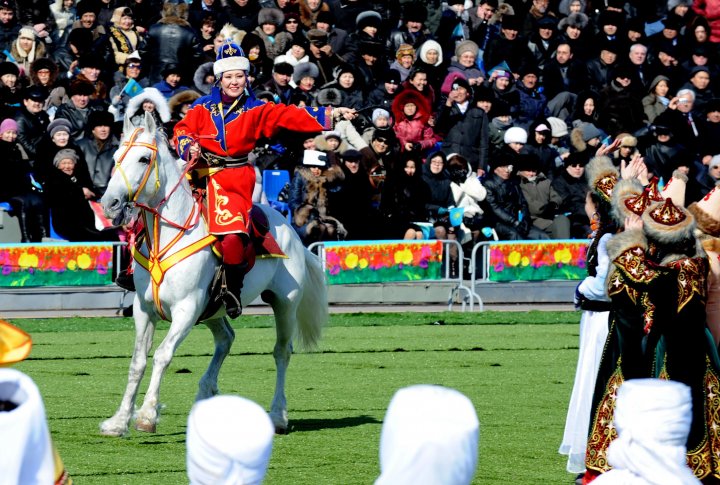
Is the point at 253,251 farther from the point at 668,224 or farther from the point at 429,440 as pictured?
the point at 429,440

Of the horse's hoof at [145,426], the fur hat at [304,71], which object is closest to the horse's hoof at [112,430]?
the horse's hoof at [145,426]

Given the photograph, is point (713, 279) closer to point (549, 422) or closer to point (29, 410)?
point (549, 422)

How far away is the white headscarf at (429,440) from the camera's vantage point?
3.71 m

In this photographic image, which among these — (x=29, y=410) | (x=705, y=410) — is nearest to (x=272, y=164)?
(x=705, y=410)

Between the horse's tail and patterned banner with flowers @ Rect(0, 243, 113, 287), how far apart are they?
631cm

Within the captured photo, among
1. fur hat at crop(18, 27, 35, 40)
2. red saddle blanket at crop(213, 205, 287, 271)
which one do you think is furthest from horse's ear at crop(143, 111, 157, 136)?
fur hat at crop(18, 27, 35, 40)

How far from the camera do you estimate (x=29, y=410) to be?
385 cm

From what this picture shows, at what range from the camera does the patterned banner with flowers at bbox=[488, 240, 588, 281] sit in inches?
797

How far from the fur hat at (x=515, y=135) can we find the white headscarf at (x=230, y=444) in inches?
750

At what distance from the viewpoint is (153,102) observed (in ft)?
37.0

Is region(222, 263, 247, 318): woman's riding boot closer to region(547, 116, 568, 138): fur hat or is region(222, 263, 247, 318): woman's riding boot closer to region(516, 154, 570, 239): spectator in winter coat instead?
region(516, 154, 570, 239): spectator in winter coat

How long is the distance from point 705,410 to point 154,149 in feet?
15.2

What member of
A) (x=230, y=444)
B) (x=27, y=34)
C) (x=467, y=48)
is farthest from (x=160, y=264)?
(x=467, y=48)

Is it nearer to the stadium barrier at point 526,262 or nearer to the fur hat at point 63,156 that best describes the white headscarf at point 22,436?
the fur hat at point 63,156
